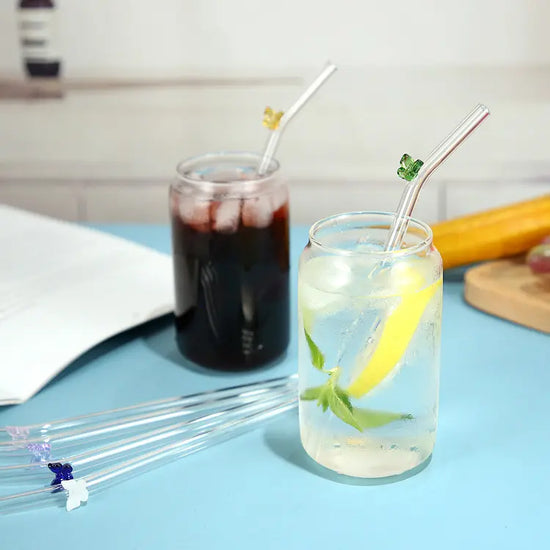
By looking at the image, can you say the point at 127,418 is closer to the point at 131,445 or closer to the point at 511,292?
the point at 131,445

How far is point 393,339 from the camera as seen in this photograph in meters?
0.63

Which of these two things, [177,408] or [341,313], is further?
[177,408]

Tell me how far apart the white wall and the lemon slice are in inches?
29.9

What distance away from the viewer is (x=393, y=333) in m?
0.63

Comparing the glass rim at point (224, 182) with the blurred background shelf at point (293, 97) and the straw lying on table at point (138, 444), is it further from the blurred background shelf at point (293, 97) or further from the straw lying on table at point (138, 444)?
the blurred background shelf at point (293, 97)

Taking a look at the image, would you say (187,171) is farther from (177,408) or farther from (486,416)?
(486,416)

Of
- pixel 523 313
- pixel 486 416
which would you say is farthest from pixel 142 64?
pixel 486 416

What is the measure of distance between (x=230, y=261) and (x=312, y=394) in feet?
0.56

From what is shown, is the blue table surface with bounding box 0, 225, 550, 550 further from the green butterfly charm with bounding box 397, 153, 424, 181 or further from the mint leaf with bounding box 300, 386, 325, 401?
the green butterfly charm with bounding box 397, 153, 424, 181

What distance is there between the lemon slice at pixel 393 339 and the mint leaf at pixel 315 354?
3 centimetres

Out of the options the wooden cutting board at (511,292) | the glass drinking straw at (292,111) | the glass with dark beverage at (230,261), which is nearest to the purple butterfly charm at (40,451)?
the glass with dark beverage at (230,261)

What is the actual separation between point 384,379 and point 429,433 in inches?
2.7

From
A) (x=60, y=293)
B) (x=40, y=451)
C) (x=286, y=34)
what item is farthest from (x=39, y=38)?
(x=40, y=451)

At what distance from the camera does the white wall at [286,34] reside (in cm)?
130
